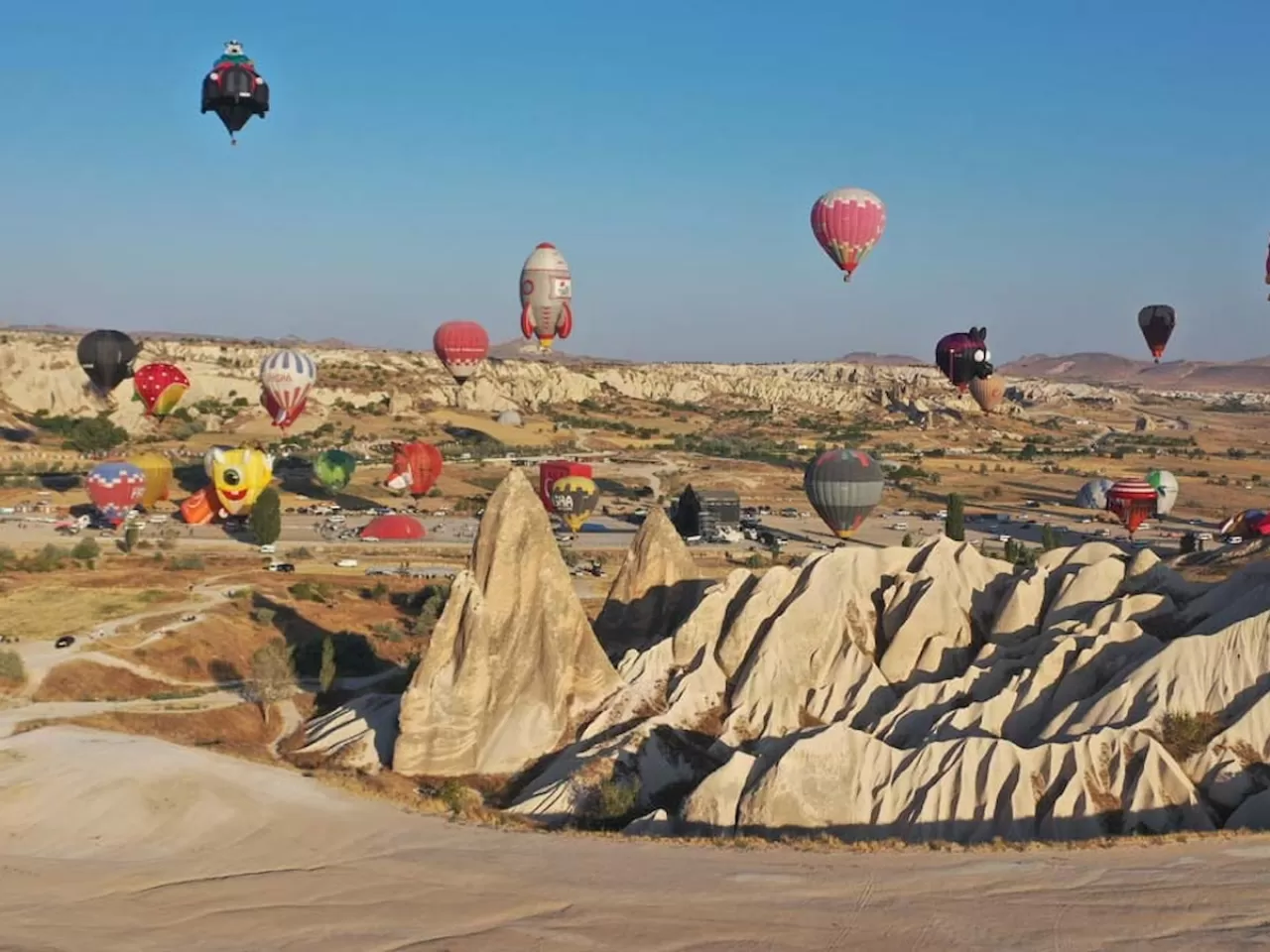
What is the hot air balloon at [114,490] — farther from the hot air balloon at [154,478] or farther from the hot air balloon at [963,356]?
the hot air balloon at [963,356]

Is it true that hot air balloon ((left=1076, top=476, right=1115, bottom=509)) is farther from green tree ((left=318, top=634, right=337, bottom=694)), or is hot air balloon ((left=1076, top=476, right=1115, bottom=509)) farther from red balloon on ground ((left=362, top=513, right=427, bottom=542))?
green tree ((left=318, top=634, right=337, bottom=694))

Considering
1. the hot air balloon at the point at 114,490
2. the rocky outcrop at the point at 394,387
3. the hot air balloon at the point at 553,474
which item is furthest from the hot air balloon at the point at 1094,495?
the rocky outcrop at the point at 394,387

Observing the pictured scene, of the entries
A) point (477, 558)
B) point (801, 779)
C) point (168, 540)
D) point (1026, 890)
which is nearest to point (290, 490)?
point (168, 540)

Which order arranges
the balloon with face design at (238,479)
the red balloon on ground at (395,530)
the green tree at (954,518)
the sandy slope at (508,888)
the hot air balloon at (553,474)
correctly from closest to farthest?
the sandy slope at (508,888), the green tree at (954,518), the red balloon on ground at (395,530), the balloon with face design at (238,479), the hot air balloon at (553,474)

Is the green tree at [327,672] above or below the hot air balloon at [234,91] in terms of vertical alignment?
below

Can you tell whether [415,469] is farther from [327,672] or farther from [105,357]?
[327,672]

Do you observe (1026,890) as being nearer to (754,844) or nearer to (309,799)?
(754,844)
